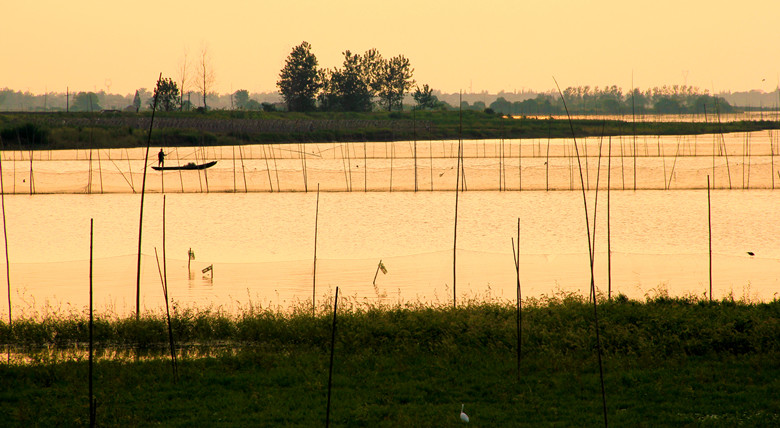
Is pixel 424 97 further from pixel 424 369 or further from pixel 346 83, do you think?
pixel 424 369

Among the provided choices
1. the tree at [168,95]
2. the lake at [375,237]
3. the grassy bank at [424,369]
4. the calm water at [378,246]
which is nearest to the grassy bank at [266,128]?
the tree at [168,95]

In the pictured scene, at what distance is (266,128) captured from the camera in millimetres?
56031

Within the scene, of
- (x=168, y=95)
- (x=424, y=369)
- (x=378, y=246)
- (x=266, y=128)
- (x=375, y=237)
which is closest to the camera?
(x=424, y=369)

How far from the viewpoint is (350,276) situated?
12.7m

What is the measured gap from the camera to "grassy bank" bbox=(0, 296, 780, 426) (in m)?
5.82

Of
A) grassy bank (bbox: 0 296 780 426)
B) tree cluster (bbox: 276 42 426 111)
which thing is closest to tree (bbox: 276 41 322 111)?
tree cluster (bbox: 276 42 426 111)

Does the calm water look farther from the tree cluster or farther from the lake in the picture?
the tree cluster

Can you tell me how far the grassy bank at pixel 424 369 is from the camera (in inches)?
229

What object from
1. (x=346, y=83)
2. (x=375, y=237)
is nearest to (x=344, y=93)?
(x=346, y=83)

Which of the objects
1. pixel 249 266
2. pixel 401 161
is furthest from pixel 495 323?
pixel 401 161

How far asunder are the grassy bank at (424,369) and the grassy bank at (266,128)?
35.8 m

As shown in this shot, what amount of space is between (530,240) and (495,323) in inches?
367

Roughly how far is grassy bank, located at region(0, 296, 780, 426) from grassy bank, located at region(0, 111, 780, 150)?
35811 millimetres

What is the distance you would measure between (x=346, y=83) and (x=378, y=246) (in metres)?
58.6
